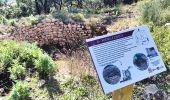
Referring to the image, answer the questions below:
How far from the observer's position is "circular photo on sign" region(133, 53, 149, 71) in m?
3.56

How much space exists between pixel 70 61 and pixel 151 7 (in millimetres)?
4988

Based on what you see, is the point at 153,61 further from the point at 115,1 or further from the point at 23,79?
the point at 115,1

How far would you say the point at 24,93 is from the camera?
16.4 ft

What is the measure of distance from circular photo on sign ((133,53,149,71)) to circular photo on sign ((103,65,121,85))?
294 millimetres

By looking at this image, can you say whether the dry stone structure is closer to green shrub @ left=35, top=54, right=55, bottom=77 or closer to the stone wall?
the stone wall

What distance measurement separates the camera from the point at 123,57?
3475mm

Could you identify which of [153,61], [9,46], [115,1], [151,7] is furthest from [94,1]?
[153,61]

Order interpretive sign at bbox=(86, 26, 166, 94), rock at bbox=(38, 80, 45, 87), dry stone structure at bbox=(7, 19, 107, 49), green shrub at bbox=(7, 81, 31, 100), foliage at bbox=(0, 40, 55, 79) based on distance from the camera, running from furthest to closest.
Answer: dry stone structure at bbox=(7, 19, 107, 49), foliage at bbox=(0, 40, 55, 79), rock at bbox=(38, 80, 45, 87), green shrub at bbox=(7, 81, 31, 100), interpretive sign at bbox=(86, 26, 166, 94)

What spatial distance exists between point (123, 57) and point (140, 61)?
0.22 m

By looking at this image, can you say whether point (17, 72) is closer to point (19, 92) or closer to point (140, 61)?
point (19, 92)

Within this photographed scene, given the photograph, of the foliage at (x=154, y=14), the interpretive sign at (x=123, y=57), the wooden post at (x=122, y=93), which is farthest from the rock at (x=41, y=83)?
the foliage at (x=154, y=14)

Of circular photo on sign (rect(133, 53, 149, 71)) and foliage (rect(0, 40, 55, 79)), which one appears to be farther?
foliage (rect(0, 40, 55, 79))

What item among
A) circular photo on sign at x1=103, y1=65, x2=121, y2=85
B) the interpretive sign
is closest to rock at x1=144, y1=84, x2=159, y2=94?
the interpretive sign

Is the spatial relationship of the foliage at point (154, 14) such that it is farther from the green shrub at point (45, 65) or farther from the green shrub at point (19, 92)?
the green shrub at point (19, 92)
